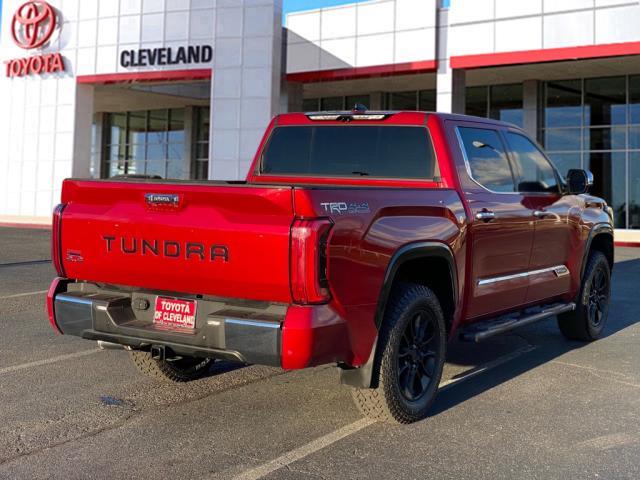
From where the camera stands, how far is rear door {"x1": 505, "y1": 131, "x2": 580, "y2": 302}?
18.6 ft

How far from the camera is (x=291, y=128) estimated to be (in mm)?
5672

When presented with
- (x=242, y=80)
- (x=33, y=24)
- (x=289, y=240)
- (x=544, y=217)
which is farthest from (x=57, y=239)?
(x=33, y=24)

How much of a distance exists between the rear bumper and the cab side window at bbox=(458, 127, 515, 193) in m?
2.05

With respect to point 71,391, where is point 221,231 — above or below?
above

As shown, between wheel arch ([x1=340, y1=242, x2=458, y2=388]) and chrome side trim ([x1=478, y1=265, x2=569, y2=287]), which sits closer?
wheel arch ([x1=340, y1=242, x2=458, y2=388])

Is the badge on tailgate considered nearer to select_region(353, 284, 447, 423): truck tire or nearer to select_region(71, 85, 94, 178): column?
select_region(353, 284, 447, 423): truck tire

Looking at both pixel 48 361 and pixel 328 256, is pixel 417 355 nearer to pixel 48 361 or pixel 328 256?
pixel 328 256

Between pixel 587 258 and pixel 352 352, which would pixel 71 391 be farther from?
pixel 587 258

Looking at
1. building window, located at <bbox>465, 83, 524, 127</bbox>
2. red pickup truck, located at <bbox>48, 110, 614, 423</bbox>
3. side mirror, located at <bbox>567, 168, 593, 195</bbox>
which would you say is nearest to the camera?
red pickup truck, located at <bbox>48, 110, 614, 423</bbox>

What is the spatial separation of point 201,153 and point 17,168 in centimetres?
895

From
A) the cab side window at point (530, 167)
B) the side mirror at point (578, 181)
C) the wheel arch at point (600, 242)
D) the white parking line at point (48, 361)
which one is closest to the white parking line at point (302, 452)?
the cab side window at point (530, 167)

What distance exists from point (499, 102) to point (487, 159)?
2174cm

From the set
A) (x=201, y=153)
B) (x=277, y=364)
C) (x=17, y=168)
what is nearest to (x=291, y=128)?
(x=277, y=364)

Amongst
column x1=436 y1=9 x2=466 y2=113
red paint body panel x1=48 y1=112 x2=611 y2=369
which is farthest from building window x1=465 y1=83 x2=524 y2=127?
red paint body panel x1=48 y1=112 x2=611 y2=369
